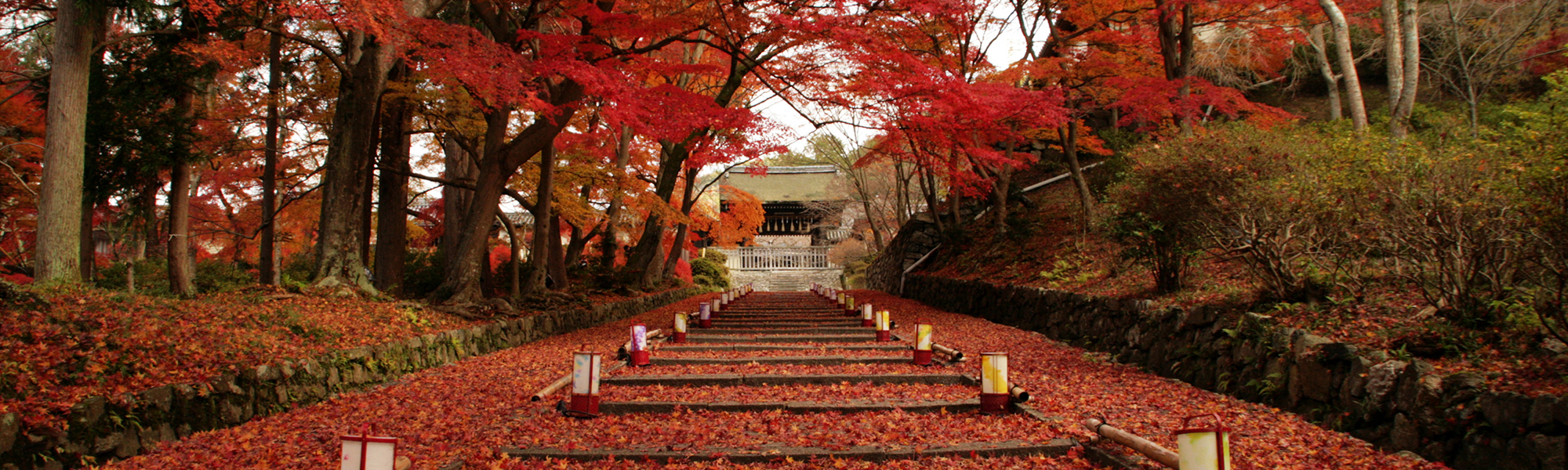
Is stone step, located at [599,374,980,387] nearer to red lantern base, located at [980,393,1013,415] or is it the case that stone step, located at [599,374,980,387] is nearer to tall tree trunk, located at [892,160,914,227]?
red lantern base, located at [980,393,1013,415]

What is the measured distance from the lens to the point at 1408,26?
9.81m

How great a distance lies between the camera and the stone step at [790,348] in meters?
7.95

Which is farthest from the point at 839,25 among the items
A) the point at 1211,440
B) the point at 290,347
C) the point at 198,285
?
the point at 198,285

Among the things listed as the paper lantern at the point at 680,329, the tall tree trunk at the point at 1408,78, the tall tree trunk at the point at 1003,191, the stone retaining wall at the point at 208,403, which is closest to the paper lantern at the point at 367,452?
the stone retaining wall at the point at 208,403

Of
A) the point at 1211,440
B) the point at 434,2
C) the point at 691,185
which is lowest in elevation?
the point at 1211,440

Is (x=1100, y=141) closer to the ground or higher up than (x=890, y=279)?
higher up

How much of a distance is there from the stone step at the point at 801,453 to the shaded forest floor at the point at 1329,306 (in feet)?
6.53

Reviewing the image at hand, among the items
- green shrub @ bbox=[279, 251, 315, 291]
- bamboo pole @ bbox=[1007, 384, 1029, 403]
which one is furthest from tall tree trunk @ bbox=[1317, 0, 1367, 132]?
green shrub @ bbox=[279, 251, 315, 291]

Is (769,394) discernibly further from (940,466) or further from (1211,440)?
(1211,440)

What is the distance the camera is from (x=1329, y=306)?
17.3 ft

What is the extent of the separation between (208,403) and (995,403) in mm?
4765

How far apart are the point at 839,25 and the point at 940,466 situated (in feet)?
21.3

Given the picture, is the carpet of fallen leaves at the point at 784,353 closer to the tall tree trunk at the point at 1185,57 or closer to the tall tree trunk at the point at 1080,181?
the tall tree trunk at the point at 1185,57

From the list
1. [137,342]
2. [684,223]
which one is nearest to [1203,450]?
[137,342]
